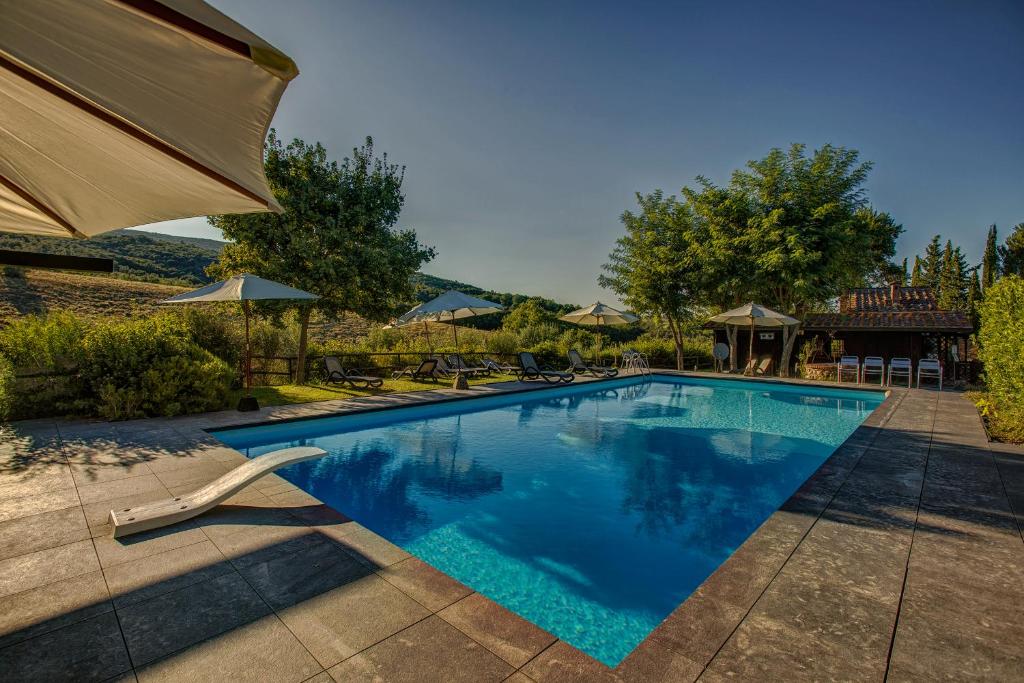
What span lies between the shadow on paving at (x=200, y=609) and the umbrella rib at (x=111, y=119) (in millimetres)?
2000

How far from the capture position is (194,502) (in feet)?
11.3

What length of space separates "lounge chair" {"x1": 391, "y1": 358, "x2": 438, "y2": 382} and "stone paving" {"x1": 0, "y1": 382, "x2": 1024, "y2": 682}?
783 cm

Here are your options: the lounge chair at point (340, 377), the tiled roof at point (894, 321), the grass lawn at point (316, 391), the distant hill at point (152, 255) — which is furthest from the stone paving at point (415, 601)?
the distant hill at point (152, 255)

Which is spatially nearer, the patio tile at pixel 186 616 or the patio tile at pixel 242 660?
the patio tile at pixel 242 660

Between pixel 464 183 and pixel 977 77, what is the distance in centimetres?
1249

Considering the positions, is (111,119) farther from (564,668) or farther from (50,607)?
(564,668)

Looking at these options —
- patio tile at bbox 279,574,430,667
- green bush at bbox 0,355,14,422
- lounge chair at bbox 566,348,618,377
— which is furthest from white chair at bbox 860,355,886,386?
green bush at bbox 0,355,14,422

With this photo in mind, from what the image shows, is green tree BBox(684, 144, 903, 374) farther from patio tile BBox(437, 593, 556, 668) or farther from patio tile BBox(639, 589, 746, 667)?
patio tile BBox(437, 593, 556, 668)

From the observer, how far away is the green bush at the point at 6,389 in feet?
20.5

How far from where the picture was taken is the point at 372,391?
1041 cm

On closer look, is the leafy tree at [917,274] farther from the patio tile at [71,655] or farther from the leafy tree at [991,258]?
the patio tile at [71,655]

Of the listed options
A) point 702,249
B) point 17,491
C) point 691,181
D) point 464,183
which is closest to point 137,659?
point 17,491

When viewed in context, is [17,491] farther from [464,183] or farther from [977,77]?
[977,77]

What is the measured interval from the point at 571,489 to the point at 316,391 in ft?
23.7
